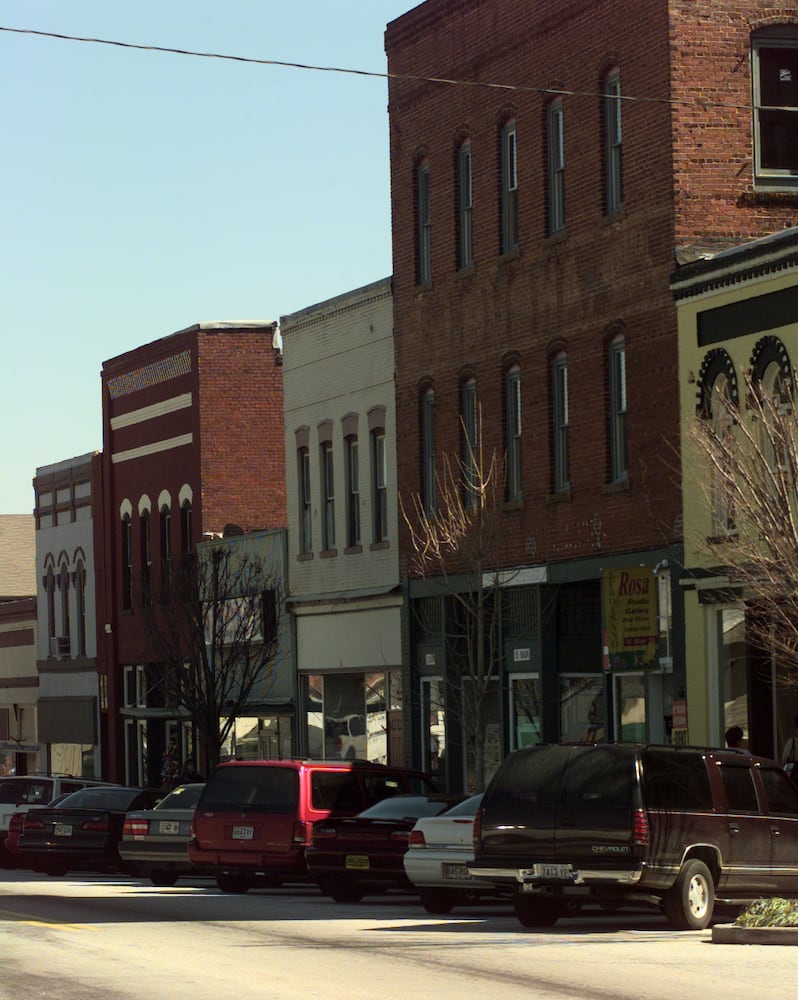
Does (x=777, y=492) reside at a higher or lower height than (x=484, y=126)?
lower

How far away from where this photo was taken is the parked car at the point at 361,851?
925 inches

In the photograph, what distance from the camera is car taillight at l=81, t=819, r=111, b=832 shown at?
103 ft

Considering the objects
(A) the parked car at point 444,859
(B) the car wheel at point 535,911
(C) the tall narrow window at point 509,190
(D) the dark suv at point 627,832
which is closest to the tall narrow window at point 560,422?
(C) the tall narrow window at point 509,190

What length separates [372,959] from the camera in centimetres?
1652

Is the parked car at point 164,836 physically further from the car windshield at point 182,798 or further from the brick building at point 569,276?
the brick building at point 569,276

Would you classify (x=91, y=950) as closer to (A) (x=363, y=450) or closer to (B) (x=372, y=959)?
(B) (x=372, y=959)

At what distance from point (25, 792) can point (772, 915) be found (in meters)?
20.9

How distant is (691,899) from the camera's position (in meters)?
19.5

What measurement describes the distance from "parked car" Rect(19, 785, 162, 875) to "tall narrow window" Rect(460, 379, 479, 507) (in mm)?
7108

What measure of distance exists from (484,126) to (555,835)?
18165 millimetres

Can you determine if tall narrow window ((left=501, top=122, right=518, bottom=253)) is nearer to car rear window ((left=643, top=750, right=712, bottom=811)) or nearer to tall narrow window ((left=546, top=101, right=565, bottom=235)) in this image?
tall narrow window ((left=546, top=101, right=565, bottom=235))

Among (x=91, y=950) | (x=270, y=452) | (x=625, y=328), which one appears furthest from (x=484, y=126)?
(x=91, y=950)

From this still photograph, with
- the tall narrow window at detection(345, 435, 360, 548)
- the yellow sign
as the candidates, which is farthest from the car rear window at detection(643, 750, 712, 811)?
the tall narrow window at detection(345, 435, 360, 548)

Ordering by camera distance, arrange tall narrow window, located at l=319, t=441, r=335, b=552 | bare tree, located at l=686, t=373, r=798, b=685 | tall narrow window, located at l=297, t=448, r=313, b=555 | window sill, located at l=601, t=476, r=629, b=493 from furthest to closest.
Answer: tall narrow window, located at l=297, t=448, r=313, b=555 < tall narrow window, located at l=319, t=441, r=335, b=552 < window sill, located at l=601, t=476, r=629, b=493 < bare tree, located at l=686, t=373, r=798, b=685
